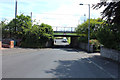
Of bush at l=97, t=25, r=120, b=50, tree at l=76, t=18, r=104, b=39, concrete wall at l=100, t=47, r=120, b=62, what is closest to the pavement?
concrete wall at l=100, t=47, r=120, b=62

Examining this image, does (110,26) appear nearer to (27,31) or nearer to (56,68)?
(56,68)

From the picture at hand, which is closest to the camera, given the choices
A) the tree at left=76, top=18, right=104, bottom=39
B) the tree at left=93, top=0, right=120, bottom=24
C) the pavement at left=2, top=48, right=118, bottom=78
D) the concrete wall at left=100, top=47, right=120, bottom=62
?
the pavement at left=2, top=48, right=118, bottom=78

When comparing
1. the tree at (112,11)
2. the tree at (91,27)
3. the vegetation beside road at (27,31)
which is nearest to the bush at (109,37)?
the tree at (112,11)

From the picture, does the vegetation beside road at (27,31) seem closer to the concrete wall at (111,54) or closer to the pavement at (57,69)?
the concrete wall at (111,54)

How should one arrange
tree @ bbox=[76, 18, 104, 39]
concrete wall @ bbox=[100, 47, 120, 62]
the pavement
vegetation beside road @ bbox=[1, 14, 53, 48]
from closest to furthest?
the pavement < concrete wall @ bbox=[100, 47, 120, 62] < tree @ bbox=[76, 18, 104, 39] < vegetation beside road @ bbox=[1, 14, 53, 48]

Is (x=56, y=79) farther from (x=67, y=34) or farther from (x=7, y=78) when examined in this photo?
(x=67, y=34)

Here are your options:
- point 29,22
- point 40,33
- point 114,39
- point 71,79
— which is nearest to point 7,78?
point 71,79

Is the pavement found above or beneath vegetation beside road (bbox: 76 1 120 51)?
beneath

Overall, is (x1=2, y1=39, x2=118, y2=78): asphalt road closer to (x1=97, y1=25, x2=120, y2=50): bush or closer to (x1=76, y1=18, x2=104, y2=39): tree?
(x1=97, y1=25, x2=120, y2=50): bush

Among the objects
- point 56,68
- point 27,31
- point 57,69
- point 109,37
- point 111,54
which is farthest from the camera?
point 27,31

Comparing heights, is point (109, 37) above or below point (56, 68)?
above

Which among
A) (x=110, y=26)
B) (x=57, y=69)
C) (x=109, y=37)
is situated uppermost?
(x=110, y=26)

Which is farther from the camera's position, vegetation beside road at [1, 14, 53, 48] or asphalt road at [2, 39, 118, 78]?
vegetation beside road at [1, 14, 53, 48]

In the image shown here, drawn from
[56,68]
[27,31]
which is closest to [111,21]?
[56,68]
